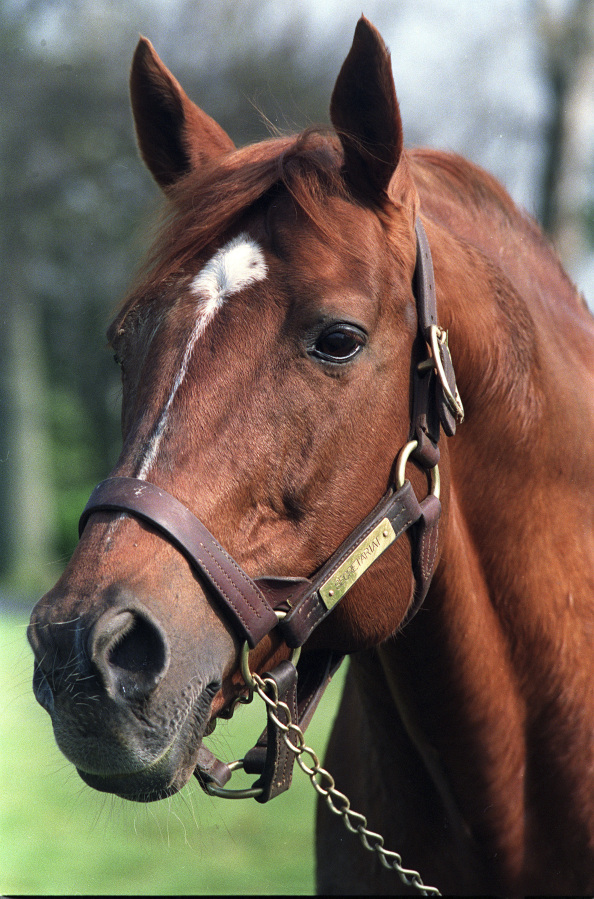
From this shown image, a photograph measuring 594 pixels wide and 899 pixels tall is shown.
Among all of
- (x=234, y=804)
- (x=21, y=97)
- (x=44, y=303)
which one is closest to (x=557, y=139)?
(x=234, y=804)

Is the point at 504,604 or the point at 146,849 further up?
the point at 504,604

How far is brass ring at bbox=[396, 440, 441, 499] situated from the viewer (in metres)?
1.60

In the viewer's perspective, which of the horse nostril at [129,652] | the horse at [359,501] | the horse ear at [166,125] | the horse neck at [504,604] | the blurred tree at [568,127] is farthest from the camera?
the blurred tree at [568,127]

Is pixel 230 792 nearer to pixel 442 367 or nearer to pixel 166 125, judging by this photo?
pixel 442 367

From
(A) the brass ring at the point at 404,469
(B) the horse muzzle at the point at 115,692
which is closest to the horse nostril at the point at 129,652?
(B) the horse muzzle at the point at 115,692

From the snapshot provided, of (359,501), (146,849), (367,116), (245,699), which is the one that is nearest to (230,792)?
(245,699)

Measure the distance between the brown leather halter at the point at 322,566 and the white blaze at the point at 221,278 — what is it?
0.26 m

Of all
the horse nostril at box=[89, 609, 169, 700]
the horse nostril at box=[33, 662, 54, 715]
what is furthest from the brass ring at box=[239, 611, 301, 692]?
the horse nostril at box=[33, 662, 54, 715]

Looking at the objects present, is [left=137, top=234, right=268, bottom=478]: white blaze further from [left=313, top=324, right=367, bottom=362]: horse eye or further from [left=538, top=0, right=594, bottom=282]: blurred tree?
[left=538, top=0, right=594, bottom=282]: blurred tree

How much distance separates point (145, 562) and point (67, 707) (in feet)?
0.92

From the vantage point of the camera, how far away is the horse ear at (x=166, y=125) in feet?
6.51

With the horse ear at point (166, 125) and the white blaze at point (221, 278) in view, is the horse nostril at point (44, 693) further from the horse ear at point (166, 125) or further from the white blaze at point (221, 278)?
the horse ear at point (166, 125)

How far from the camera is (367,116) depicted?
1.64 meters

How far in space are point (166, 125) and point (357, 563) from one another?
4.45ft
